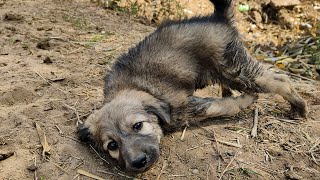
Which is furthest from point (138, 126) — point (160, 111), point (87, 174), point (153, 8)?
point (153, 8)

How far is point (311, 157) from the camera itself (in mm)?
→ 3697

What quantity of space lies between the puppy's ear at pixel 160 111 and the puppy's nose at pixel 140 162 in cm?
62

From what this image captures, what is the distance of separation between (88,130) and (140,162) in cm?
71

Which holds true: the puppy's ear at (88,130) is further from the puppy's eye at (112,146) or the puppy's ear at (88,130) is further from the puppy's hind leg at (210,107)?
the puppy's hind leg at (210,107)

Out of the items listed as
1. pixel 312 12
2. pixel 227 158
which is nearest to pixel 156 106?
pixel 227 158

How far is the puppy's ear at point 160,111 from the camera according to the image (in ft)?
12.6

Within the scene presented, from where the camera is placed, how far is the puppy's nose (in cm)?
326

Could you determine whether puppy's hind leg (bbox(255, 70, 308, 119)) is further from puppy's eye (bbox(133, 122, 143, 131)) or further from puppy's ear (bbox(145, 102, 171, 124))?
puppy's eye (bbox(133, 122, 143, 131))

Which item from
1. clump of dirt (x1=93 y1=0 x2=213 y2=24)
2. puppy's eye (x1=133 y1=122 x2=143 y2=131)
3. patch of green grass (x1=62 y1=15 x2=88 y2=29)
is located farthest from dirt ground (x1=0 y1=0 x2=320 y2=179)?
clump of dirt (x1=93 y1=0 x2=213 y2=24)

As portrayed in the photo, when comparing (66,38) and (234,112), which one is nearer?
(234,112)

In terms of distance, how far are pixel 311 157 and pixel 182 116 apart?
120 cm

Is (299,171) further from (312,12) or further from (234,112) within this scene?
(312,12)

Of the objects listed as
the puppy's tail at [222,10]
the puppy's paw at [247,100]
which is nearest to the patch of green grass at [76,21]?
the puppy's tail at [222,10]

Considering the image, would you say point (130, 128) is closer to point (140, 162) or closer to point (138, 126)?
point (138, 126)
